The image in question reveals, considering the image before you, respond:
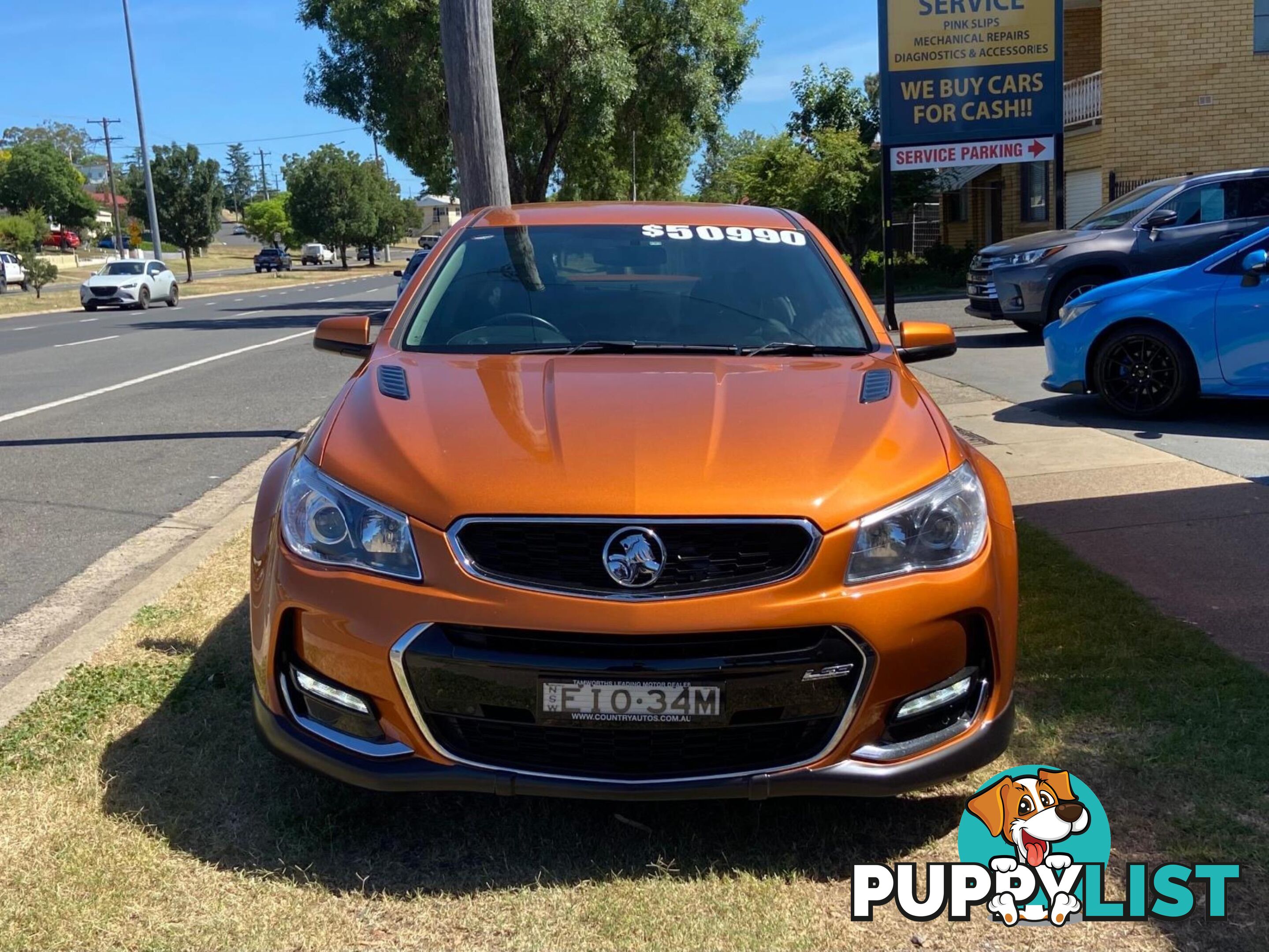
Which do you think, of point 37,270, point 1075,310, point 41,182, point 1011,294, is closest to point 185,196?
point 37,270

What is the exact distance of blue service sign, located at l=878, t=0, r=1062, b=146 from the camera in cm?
1606

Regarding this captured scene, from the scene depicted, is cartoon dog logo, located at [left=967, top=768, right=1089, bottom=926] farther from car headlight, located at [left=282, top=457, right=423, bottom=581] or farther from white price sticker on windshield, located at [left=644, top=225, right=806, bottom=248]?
white price sticker on windshield, located at [left=644, top=225, right=806, bottom=248]

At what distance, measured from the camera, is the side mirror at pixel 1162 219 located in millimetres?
13375

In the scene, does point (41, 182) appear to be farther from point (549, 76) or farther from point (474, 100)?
point (474, 100)

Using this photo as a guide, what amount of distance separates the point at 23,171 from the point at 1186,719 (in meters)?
109

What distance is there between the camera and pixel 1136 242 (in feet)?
43.9

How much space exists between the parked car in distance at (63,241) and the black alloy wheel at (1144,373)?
332 ft

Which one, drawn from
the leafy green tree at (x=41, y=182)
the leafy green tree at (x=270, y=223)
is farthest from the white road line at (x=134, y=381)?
the leafy green tree at (x=270, y=223)

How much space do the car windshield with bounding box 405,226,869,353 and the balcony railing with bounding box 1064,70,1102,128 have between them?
22110 millimetres

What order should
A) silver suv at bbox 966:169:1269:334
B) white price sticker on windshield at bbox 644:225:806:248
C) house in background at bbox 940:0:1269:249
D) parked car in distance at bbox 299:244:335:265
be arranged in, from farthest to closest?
1. parked car in distance at bbox 299:244:335:265
2. house in background at bbox 940:0:1269:249
3. silver suv at bbox 966:169:1269:334
4. white price sticker on windshield at bbox 644:225:806:248

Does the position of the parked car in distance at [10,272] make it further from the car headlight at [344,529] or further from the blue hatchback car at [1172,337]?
the car headlight at [344,529]

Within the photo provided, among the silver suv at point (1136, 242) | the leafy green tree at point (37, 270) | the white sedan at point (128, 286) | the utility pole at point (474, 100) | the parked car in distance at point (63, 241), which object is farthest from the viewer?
the parked car in distance at point (63, 241)

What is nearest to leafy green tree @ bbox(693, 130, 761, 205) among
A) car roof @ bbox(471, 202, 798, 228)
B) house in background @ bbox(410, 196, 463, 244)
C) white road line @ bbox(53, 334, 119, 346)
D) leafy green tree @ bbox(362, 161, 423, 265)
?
car roof @ bbox(471, 202, 798, 228)

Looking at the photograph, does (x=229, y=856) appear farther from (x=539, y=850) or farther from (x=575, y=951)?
(x=575, y=951)
